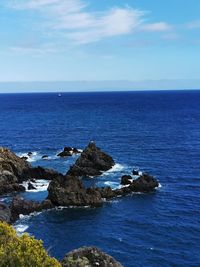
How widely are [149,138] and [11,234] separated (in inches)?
5178

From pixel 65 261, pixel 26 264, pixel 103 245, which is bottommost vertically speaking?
pixel 103 245

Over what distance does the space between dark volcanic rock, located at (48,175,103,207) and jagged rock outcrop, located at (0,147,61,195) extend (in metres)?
12.0

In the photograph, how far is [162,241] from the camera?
6869 centimetres

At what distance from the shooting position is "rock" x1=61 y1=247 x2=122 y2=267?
142 ft

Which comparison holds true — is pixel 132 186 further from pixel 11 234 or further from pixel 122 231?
pixel 11 234

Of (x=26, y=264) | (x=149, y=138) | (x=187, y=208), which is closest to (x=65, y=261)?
(x=26, y=264)

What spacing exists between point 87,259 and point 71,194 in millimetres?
42761

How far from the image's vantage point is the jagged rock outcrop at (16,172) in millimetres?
97794

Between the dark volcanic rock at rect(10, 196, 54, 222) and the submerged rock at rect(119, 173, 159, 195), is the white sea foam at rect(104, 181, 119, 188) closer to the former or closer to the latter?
the submerged rock at rect(119, 173, 159, 195)

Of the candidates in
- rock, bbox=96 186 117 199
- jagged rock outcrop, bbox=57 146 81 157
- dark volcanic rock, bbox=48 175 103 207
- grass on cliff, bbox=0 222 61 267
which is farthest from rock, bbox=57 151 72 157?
grass on cliff, bbox=0 222 61 267

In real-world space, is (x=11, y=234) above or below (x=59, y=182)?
above

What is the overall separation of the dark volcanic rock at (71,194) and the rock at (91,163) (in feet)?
66.6

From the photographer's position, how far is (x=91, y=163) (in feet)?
371

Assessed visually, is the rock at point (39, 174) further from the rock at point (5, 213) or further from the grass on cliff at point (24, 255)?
the grass on cliff at point (24, 255)
